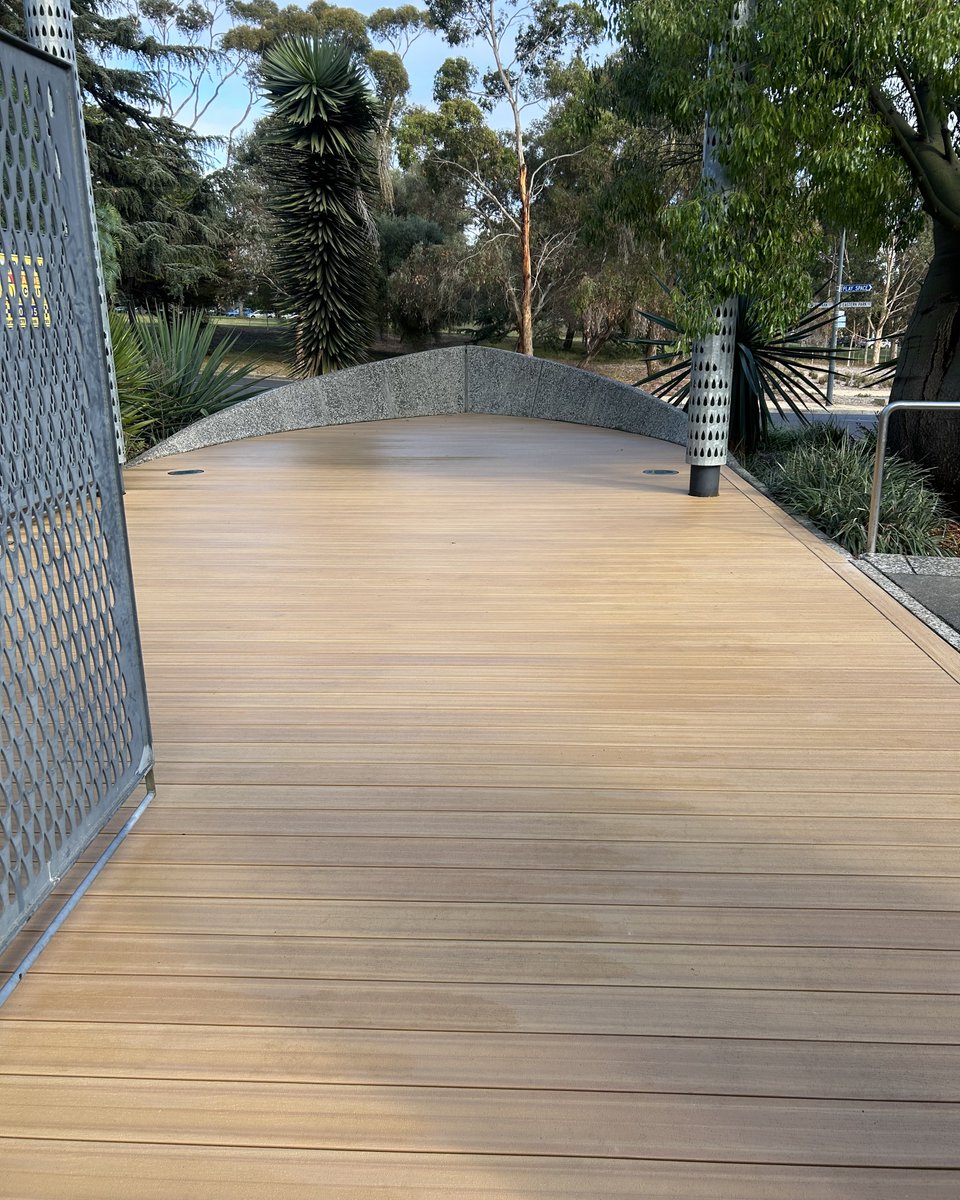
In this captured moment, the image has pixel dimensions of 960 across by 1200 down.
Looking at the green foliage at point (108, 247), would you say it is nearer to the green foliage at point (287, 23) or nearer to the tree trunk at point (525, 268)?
the tree trunk at point (525, 268)

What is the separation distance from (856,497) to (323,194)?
40.7 feet

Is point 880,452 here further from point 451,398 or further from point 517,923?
point 451,398

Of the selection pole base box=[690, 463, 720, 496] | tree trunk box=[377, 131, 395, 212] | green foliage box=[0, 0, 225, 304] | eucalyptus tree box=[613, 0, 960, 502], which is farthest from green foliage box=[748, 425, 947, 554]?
green foliage box=[0, 0, 225, 304]

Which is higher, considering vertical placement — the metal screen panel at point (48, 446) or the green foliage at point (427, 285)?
the green foliage at point (427, 285)

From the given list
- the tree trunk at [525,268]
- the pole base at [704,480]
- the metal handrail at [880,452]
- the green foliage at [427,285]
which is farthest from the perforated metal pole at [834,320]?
the green foliage at [427,285]

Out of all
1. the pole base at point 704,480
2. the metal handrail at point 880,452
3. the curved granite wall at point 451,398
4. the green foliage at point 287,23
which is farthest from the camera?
the green foliage at point 287,23

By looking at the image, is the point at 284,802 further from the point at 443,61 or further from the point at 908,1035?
the point at 443,61

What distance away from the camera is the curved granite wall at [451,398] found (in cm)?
1120

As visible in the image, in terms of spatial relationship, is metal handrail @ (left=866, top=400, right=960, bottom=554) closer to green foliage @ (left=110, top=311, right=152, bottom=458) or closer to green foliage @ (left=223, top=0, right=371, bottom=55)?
green foliage @ (left=110, top=311, right=152, bottom=458)

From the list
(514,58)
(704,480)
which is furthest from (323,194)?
(514,58)

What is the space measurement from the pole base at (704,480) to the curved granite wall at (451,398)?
2.90 m

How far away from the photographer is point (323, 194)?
54.6ft

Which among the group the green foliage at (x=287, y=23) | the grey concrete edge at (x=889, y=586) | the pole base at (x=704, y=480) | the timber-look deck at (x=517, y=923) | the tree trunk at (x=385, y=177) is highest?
the green foliage at (x=287, y=23)

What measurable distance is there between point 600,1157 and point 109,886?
4.55ft
